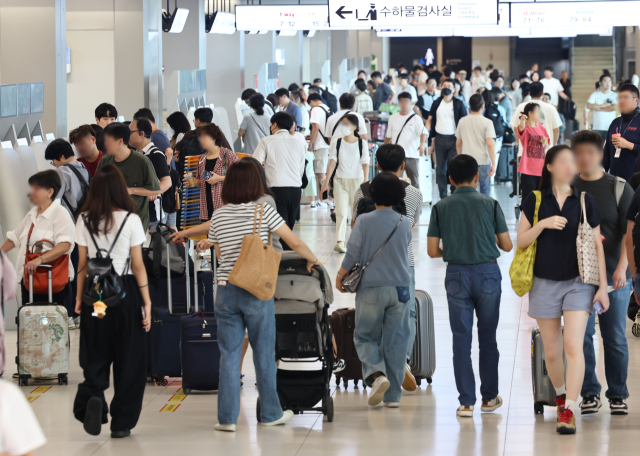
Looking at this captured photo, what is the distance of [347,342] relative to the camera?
18.1 feet

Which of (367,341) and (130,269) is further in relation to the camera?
(367,341)

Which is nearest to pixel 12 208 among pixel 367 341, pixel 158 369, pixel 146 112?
pixel 146 112

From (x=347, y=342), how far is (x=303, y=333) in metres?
0.63

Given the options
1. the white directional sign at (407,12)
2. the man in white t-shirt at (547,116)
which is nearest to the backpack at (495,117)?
the white directional sign at (407,12)

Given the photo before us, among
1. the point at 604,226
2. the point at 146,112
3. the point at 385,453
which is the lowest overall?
the point at 385,453

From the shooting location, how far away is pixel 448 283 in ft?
15.8

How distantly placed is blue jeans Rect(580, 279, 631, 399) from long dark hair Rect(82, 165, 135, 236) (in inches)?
95.6

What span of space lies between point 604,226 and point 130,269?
2.39 m

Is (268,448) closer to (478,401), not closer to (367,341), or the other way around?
(367,341)

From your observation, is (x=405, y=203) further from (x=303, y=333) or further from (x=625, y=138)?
(x=625, y=138)

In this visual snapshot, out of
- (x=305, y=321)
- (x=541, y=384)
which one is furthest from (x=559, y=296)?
(x=305, y=321)

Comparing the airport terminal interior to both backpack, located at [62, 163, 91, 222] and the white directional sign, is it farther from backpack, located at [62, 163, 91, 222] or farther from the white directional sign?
the white directional sign

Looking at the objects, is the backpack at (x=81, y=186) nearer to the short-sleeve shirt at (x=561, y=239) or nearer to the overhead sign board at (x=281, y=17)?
the short-sleeve shirt at (x=561, y=239)

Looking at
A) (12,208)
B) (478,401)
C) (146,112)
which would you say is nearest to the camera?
(478,401)
